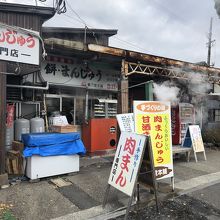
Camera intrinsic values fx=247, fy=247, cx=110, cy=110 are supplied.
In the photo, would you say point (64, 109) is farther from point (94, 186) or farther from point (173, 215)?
point (173, 215)

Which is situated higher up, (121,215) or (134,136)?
(134,136)

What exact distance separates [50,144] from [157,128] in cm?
274

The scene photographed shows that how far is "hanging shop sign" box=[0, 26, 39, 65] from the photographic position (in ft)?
18.5

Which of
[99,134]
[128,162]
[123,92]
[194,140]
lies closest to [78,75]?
[123,92]

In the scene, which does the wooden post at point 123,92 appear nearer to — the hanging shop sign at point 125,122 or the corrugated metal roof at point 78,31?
the hanging shop sign at point 125,122

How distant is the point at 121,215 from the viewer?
15.3 feet

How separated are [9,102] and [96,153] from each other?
3.58 meters

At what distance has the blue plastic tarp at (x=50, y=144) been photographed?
6.09 m

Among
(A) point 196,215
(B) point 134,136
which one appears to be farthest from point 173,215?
(B) point 134,136

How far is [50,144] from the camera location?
6.35 m

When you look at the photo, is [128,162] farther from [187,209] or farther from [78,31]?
[78,31]

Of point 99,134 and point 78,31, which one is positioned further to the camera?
→ point 78,31

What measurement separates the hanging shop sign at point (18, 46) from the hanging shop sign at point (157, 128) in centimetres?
289

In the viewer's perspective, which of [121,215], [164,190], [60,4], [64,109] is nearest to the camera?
[121,215]
